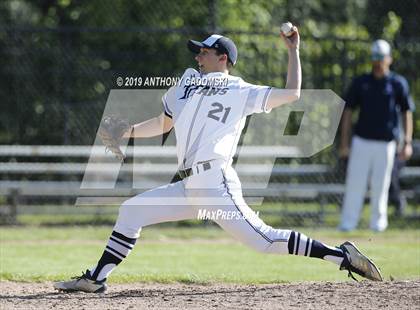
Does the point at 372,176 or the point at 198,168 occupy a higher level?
the point at 372,176

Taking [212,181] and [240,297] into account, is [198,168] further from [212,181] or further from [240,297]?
[240,297]

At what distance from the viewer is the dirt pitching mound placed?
A: 615 centimetres

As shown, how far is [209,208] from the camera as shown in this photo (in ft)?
21.6

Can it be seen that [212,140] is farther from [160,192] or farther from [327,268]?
[327,268]

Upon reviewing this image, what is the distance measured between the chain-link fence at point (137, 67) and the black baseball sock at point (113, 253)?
5.68 meters

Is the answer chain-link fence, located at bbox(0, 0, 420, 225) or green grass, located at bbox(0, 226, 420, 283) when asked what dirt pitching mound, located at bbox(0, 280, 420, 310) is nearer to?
green grass, located at bbox(0, 226, 420, 283)

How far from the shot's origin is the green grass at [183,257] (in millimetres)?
8266

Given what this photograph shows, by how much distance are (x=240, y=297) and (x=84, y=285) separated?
122 centimetres

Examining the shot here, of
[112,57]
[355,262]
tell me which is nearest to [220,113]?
[355,262]

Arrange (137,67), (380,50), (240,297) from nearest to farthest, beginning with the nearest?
(240,297), (380,50), (137,67)

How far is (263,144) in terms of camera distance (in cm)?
1320

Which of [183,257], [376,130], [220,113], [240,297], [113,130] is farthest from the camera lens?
[376,130]

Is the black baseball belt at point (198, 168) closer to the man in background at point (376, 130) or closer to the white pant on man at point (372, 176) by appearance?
the man in background at point (376, 130)

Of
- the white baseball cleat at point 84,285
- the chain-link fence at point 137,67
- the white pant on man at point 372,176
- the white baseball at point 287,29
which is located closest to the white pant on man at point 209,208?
the white baseball cleat at point 84,285
